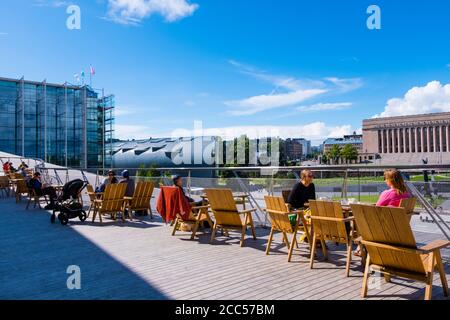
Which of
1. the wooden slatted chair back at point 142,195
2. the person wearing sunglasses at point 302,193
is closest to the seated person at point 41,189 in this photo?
the wooden slatted chair back at point 142,195

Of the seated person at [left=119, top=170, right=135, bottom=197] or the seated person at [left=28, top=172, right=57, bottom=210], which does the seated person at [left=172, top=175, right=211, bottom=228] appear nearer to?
the seated person at [left=119, top=170, right=135, bottom=197]

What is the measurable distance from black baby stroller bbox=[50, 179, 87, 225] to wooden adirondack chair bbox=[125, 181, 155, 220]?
3.98ft

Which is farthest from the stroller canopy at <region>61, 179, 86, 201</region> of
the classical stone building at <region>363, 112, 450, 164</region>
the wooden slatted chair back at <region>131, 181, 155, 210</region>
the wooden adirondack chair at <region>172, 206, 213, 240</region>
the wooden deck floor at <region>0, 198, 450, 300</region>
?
the classical stone building at <region>363, 112, 450, 164</region>

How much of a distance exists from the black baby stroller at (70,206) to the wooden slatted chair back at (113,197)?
2.49 ft

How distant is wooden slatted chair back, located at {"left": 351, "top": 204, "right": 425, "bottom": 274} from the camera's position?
4.45 metres

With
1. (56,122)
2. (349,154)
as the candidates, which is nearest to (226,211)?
(56,122)

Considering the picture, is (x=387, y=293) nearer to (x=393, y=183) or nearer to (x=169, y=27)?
(x=393, y=183)

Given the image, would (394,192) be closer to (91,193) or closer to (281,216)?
(281,216)

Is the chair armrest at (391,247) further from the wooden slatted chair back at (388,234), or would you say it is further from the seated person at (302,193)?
the seated person at (302,193)

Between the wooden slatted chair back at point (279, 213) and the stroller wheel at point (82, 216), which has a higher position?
the wooden slatted chair back at point (279, 213)

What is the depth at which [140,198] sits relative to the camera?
11.6 meters

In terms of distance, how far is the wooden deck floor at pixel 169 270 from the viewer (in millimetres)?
4996

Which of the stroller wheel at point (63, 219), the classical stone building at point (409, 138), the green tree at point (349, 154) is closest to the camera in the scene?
the stroller wheel at point (63, 219)
